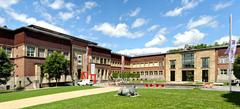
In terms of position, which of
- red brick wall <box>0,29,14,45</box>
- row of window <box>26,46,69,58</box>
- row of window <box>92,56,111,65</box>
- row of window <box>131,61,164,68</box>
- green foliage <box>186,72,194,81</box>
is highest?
red brick wall <box>0,29,14,45</box>

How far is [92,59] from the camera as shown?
185 feet

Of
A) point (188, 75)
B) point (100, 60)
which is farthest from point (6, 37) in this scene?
point (188, 75)

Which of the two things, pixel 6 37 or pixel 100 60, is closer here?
pixel 6 37

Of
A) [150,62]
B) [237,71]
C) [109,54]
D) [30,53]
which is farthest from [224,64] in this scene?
[30,53]

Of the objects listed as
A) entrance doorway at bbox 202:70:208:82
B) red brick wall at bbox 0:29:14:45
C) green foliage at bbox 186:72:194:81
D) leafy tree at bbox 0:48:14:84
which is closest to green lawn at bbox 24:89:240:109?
leafy tree at bbox 0:48:14:84

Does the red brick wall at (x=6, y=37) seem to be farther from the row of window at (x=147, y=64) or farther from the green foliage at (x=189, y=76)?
the green foliage at (x=189, y=76)

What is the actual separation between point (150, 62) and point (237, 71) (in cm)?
3948

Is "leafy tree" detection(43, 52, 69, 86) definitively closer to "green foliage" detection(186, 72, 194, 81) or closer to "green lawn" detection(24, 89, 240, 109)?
"green lawn" detection(24, 89, 240, 109)

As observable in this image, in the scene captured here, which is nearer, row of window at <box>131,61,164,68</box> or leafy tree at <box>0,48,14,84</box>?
leafy tree at <box>0,48,14,84</box>

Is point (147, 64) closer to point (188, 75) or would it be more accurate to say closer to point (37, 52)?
point (188, 75)

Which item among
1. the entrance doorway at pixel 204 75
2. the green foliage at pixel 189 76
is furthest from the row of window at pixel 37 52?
the entrance doorway at pixel 204 75

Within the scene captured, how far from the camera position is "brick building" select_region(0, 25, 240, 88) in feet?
126

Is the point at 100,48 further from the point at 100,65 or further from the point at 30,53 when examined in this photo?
the point at 30,53

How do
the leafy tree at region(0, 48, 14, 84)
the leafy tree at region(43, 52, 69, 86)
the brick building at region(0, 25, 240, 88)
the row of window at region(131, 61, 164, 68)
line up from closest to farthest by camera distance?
the leafy tree at region(0, 48, 14, 84), the brick building at region(0, 25, 240, 88), the leafy tree at region(43, 52, 69, 86), the row of window at region(131, 61, 164, 68)
